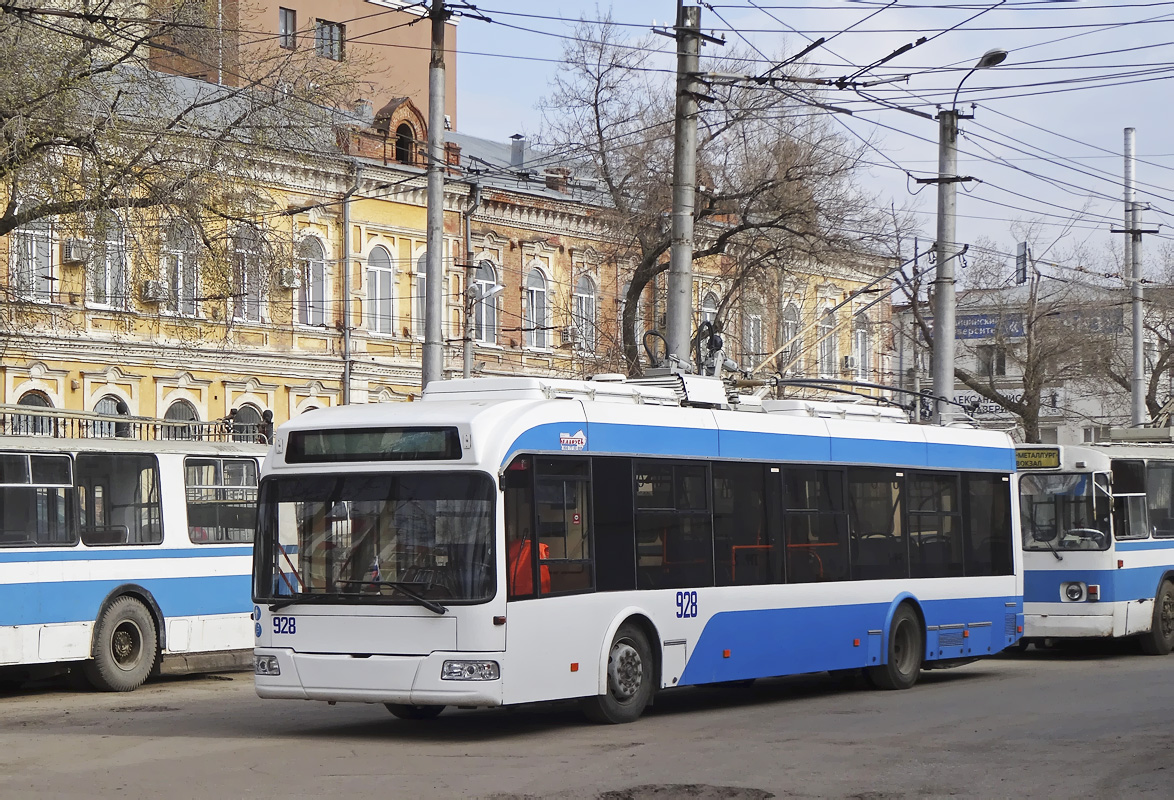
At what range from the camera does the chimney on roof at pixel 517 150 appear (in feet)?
157

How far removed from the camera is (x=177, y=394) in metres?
36.6

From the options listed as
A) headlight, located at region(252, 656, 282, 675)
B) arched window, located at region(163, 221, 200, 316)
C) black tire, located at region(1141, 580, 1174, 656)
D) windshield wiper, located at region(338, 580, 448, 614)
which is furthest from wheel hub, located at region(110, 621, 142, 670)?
black tire, located at region(1141, 580, 1174, 656)

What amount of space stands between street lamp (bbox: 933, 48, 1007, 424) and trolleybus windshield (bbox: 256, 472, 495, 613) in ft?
43.2

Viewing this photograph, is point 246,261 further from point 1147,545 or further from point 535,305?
point 535,305

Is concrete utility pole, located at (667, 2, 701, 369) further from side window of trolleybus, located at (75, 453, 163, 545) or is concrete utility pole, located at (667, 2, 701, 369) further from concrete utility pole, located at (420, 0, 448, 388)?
side window of trolleybus, located at (75, 453, 163, 545)

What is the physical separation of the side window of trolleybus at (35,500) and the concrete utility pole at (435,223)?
5.23 meters

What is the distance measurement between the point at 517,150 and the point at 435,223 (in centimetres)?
2722

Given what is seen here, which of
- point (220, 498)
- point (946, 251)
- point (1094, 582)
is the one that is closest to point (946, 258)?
point (946, 251)

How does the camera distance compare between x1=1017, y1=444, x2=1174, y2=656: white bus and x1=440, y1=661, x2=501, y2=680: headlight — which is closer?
x1=440, y1=661, x2=501, y2=680: headlight

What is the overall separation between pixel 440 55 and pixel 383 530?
1136 cm

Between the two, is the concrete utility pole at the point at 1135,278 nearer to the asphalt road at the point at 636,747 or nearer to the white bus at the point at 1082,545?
the white bus at the point at 1082,545

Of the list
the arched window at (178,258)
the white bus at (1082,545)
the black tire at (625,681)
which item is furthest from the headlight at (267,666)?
the white bus at (1082,545)

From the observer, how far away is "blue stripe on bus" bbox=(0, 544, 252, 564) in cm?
1656

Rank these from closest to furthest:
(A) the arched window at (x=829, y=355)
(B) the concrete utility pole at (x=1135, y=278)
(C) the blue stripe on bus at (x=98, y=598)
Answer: (C) the blue stripe on bus at (x=98, y=598) → (B) the concrete utility pole at (x=1135, y=278) → (A) the arched window at (x=829, y=355)
